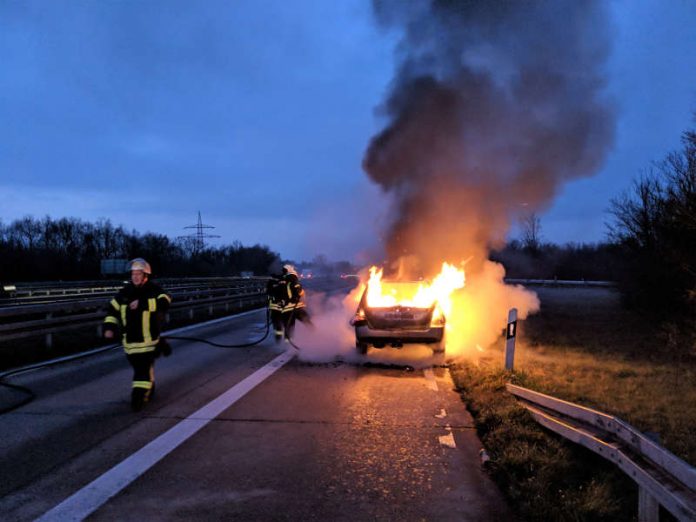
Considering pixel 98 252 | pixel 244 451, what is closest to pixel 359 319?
pixel 244 451

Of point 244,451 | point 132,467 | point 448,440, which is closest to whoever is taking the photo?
point 132,467

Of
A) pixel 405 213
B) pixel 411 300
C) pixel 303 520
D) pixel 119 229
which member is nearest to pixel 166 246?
pixel 119 229

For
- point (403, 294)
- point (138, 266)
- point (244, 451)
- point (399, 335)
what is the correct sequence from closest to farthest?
1. point (244, 451)
2. point (138, 266)
3. point (399, 335)
4. point (403, 294)

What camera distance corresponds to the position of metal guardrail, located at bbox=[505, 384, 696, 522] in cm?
277

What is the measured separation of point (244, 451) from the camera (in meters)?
4.71

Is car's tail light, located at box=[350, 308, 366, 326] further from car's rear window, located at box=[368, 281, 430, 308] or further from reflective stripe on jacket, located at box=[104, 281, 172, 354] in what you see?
reflective stripe on jacket, located at box=[104, 281, 172, 354]

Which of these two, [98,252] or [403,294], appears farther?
[98,252]

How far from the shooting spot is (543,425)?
510cm

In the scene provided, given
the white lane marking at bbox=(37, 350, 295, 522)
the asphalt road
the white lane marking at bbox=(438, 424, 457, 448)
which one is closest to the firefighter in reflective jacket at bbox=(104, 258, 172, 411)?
the asphalt road

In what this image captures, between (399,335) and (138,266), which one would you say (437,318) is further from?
(138,266)

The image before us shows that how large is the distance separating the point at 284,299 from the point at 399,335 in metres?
2.82

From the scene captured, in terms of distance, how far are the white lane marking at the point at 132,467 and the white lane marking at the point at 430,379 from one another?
103 inches

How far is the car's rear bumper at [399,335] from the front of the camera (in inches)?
376

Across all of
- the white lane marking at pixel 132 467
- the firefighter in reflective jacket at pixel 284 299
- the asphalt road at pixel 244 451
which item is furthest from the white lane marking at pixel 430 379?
the firefighter in reflective jacket at pixel 284 299
